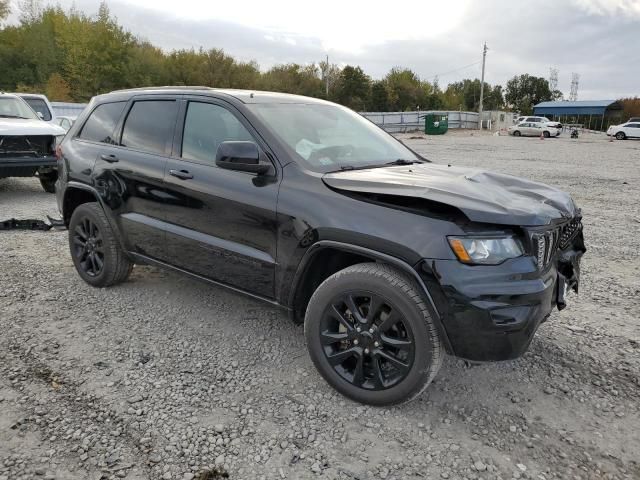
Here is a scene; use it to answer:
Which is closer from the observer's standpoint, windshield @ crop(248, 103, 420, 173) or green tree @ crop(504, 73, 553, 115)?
windshield @ crop(248, 103, 420, 173)

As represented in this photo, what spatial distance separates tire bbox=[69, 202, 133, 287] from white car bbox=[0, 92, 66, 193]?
13.4 feet

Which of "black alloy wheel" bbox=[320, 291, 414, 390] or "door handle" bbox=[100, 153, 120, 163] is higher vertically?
"door handle" bbox=[100, 153, 120, 163]

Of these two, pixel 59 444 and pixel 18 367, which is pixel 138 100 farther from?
pixel 59 444

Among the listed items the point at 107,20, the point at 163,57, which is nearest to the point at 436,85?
the point at 163,57

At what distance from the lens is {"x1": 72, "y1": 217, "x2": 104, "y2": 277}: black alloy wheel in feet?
14.4

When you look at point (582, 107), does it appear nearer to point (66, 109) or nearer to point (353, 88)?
point (353, 88)

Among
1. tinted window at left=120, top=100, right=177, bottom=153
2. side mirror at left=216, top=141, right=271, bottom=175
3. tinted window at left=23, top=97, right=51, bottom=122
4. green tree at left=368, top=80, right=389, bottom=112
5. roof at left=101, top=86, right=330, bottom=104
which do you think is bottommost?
side mirror at left=216, top=141, right=271, bottom=175

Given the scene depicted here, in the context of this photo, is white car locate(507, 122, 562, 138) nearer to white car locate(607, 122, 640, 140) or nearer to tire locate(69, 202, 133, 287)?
white car locate(607, 122, 640, 140)

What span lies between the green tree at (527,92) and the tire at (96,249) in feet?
323

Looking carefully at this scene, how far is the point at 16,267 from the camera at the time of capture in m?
5.11

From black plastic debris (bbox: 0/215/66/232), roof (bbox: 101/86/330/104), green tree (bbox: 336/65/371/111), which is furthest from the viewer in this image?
green tree (bbox: 336/65/371/111)

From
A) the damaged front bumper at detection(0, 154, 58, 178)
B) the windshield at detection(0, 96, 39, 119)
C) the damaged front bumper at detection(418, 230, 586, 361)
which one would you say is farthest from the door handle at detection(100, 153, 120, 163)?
the windshield at detection(0, 96, 39, 119)

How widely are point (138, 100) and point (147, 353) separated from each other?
2.09 metres

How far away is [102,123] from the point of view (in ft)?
14.6
